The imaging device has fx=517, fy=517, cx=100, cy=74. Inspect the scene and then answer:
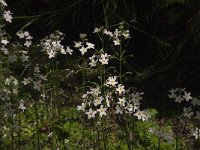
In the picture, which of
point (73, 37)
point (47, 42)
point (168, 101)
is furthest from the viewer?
point (73, 37)

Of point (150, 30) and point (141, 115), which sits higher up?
point (150, 30)

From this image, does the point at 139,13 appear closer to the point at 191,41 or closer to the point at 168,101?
the point at 191,41

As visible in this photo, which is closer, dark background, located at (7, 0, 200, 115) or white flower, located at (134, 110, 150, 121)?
white flower, located at (134, 110, 150, 121)

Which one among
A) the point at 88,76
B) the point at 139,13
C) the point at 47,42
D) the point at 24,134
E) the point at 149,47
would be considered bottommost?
the point at 24,134

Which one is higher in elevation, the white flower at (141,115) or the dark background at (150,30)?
the dark background at (150,30)

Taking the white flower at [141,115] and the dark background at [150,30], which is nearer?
the white flower at [141,115]

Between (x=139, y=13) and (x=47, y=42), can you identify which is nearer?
(x=47, y=42)

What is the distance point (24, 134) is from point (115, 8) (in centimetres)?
185

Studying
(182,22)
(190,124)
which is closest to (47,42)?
(190,124)

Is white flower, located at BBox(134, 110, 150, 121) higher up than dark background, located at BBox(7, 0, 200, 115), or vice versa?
dark background, located at BBox(7, 0, 200, 115)

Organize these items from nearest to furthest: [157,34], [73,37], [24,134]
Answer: [24,134]
[157,34]
[73,37]

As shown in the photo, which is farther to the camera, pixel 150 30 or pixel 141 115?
pixel 150 30

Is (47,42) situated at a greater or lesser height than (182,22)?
lesser

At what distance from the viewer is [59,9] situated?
6695mm
